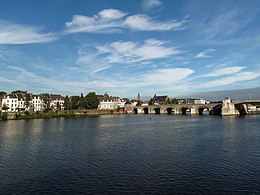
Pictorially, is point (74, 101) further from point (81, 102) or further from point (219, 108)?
point (219, 108)

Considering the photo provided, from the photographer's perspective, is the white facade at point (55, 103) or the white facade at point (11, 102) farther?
the white facade at point (55, 103)

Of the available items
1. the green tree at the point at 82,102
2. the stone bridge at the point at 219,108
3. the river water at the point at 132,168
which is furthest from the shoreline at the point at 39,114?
the river water at the point at 132,168

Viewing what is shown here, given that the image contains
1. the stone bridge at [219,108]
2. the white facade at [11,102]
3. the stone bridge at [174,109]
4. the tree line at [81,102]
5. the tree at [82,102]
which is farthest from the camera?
the tree at [82,102]

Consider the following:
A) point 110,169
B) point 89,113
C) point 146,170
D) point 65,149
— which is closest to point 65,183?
point 110,169

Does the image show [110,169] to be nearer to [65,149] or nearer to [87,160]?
[87,160]

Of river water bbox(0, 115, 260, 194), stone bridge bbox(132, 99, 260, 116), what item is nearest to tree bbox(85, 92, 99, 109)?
stone bridge bbox(132, 99, 260, 116)

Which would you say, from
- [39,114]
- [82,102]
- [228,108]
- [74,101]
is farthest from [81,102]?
[228,108]

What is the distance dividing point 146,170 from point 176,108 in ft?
466

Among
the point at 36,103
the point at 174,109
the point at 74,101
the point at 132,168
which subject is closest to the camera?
the point at 132,168

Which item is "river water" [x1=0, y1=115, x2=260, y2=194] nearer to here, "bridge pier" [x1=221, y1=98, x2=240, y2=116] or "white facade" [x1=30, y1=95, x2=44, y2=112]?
"bridge pier" [x1=221, y1=98, x2=240, y2=116]

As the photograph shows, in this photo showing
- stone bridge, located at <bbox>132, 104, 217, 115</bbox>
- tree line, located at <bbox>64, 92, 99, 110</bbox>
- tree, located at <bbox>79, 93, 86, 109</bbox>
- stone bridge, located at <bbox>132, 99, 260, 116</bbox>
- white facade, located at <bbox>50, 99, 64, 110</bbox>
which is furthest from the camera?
white facade, located at <bbox>50, 99, 64, 110</bbox>

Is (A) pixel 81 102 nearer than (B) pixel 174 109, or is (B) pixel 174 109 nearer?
(B) pixel 174 109

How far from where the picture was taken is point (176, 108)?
16862 centimetres

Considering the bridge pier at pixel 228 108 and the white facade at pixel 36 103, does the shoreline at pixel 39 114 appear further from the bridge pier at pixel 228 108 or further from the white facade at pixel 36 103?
the bridge pier at pixel 228 108
